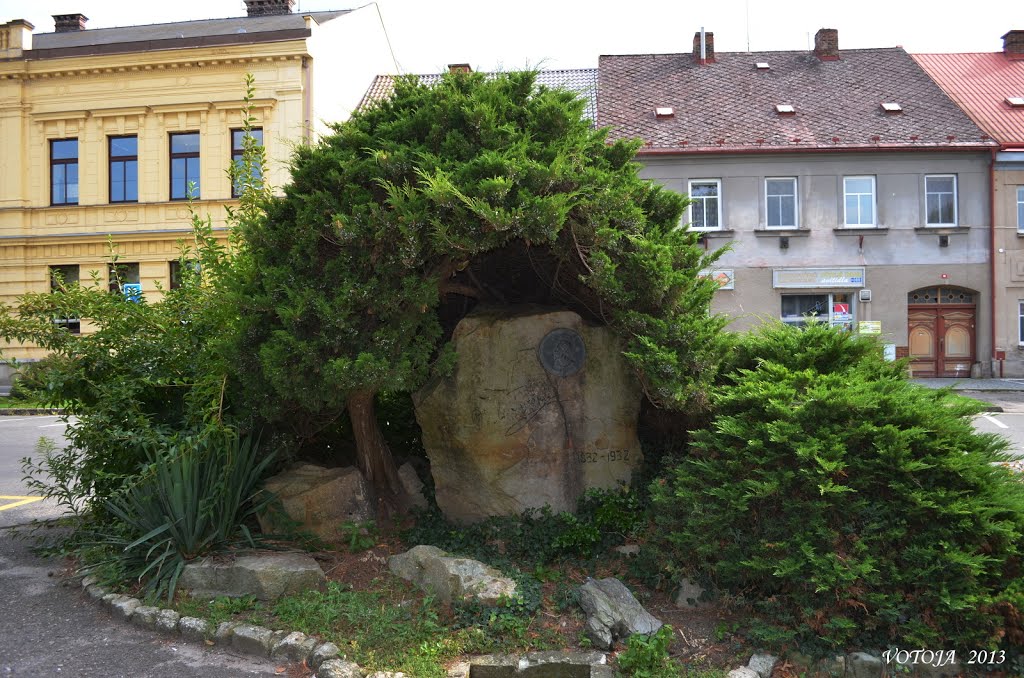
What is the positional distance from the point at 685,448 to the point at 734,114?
19679 millimetres

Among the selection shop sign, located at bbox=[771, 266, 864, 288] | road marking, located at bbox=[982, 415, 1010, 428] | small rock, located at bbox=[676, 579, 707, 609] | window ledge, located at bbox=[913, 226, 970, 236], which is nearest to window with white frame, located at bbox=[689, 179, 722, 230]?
shop sign, located at bbox=[771, 266, 864, 288]

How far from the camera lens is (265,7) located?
27359 millimetres

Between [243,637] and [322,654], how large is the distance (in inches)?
21.2

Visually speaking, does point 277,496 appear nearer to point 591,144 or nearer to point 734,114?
point 591,144

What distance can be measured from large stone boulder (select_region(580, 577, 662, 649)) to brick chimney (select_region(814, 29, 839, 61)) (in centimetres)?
2541

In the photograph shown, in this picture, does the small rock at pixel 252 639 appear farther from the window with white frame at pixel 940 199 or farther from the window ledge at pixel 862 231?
the window with white frame at pixel 940 199

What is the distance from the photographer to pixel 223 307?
5.34 m

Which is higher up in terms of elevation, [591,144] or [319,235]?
[591,144]

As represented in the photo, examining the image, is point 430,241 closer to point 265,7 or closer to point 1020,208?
point 1020,208

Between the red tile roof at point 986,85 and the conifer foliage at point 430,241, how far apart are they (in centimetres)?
2128

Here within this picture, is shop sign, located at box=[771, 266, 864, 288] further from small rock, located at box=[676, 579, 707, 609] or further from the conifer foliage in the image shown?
small rock, located at box=[676, 579, 707, 609]

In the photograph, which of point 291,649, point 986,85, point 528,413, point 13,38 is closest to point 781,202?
point 986,85

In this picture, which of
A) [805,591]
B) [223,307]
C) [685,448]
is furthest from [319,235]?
[805,591]

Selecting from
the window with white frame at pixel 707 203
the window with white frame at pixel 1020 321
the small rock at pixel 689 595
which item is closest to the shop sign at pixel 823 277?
the window with white frame at pixel 707 203
